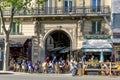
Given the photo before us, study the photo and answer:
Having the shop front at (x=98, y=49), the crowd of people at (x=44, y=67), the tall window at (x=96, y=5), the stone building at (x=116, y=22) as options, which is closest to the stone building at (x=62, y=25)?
the tall window at (x=96, y=5)

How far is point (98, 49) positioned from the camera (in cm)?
4675

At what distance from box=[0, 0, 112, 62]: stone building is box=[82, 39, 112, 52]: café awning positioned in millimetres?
242

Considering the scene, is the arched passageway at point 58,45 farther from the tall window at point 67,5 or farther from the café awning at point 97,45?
the café awning at point 97,45

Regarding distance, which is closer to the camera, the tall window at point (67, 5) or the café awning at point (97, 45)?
the café awning at point (97, 45)

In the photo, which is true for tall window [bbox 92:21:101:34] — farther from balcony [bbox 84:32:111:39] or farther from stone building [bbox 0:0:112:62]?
balcony [bbox 84:32:111:39]

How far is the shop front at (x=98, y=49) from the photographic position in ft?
153

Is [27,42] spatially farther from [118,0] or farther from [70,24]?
[118,0]

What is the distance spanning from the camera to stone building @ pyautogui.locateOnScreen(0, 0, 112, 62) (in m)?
49.5

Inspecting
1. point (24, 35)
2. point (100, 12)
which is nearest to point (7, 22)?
point (24, 35)

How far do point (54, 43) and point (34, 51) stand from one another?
6.22m

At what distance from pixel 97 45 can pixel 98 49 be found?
91cm

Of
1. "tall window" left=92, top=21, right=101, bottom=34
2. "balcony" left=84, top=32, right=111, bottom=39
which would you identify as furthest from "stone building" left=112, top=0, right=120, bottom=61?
"tall window" left=92, top=21, right=101, bottom=34

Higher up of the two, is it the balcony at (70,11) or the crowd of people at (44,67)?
the balcony at (70,11)

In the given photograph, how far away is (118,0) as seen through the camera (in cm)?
4950
